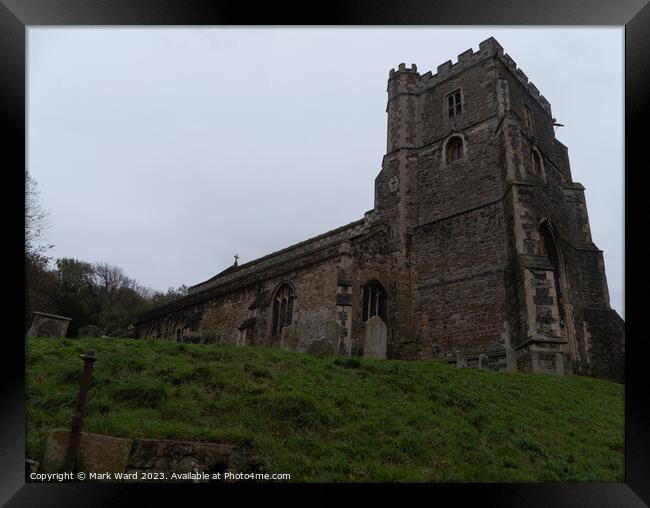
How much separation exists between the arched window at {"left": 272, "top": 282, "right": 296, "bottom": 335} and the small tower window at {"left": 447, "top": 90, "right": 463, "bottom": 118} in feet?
31.6

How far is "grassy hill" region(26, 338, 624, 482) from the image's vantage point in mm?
6379

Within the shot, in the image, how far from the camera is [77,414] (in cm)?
524

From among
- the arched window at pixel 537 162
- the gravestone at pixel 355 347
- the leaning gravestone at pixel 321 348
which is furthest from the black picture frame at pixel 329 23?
the arched window at pixel 537 162

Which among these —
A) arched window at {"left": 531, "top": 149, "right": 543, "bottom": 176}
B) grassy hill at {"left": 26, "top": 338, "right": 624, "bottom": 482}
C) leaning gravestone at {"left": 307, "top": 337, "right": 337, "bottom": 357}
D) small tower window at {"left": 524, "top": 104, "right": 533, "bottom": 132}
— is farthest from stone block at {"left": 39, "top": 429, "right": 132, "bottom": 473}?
small tower window at {"left": 524, "top": 104, "right": 533, "bottom": 132}

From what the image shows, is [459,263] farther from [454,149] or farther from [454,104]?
[454,104]

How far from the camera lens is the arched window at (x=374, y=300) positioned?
59.4 ft

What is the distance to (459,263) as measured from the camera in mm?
18141

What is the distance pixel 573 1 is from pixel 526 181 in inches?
529

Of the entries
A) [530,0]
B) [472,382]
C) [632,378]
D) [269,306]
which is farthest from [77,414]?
[269,306]

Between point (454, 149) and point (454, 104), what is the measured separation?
6.97 feet

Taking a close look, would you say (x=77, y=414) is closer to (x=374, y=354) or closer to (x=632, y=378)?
(x=632, y=378)

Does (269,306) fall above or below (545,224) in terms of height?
below

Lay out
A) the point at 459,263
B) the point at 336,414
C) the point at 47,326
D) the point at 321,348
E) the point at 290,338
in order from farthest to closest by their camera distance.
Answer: the point at 459,263 → the point at 290,338 → the point at 321,348 → the point at 47,326 → the point at 336,414

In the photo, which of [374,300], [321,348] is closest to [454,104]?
[374,300]
